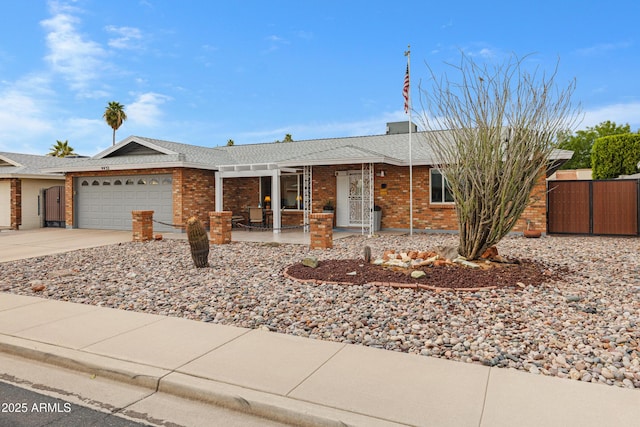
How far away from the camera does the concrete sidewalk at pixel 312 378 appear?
113 inches

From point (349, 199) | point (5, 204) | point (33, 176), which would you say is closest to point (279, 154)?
point (349, 199)

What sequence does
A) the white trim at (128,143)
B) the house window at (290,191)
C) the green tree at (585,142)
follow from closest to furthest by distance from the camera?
the white trim at (128,143), the house window at (290,191), the green tree at (585,142)

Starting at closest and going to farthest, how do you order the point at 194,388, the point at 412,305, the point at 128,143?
the point at 194,388
the point at 412,305
the point at 128,143

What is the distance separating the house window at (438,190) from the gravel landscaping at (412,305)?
222 inches

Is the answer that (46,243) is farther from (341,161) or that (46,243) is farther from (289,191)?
(341,161)

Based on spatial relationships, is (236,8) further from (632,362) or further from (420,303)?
(632,362)

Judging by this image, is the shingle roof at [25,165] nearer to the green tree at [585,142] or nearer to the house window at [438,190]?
the house window at [438,190]

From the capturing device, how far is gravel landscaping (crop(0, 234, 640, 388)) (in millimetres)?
3977

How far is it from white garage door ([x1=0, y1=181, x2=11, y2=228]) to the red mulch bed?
60.1ft

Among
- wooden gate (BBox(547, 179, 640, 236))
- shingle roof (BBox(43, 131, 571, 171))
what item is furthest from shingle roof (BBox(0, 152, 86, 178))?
wooden gate (BBox(547, 179, 640, 236))

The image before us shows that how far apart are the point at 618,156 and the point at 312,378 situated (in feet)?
98.1

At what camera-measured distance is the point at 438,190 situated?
1528 cm

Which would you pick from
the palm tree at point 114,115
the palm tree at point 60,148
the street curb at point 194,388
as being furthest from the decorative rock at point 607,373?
the palm tree at point 60,148

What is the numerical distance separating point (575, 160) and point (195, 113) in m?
43.8
